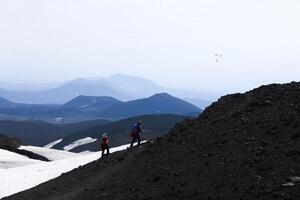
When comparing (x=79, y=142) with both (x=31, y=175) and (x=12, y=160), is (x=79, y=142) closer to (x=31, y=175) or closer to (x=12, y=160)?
(x=12, y=160)

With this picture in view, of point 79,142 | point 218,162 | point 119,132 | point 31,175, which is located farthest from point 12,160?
point 119,132

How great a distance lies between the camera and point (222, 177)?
741 inches

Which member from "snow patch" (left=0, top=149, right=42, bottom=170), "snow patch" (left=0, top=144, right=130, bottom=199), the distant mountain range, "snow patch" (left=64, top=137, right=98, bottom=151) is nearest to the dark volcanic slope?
"snow patch" (left=0, top=144, right=130, bottom=199)

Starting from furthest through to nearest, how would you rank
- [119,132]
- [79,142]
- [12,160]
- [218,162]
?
[119,132] < [79,142] < [12,160] < [218,162]

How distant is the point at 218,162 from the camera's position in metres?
20.8

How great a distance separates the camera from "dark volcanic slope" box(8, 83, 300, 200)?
17641 millimetres

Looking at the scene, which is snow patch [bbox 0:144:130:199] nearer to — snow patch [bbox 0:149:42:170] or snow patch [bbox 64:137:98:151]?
snow patch [bbox 0:149:42:170]

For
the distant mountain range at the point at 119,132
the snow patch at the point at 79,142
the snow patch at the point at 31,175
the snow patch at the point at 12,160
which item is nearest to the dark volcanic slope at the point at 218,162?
the snow patch at the point at 31,175

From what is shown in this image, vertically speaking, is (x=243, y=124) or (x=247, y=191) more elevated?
(x=243, y=124)

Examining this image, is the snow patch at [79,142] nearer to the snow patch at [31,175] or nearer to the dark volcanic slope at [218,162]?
the snow patch at [31,175]

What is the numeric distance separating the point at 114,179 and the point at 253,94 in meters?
11.7

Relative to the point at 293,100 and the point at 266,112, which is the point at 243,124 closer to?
the point at 266,112

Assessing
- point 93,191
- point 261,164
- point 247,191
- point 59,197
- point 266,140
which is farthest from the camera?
point 59,197

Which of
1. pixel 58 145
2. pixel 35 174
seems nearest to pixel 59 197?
pixel 35 174
